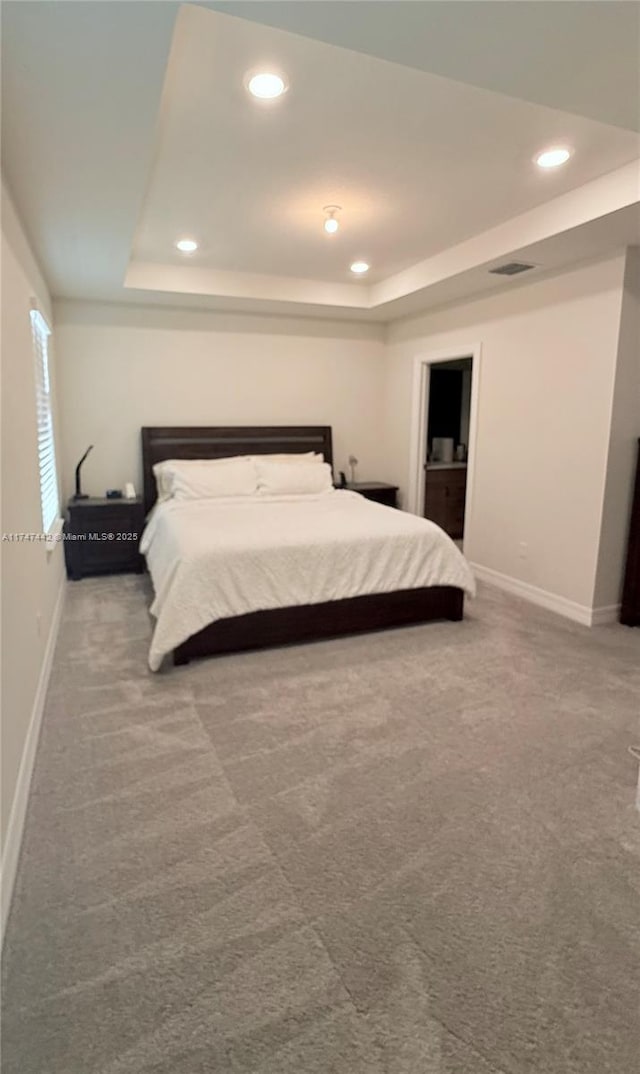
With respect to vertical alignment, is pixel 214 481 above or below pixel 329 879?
above

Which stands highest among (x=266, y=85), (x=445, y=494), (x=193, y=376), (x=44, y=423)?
(x=266, y=85)

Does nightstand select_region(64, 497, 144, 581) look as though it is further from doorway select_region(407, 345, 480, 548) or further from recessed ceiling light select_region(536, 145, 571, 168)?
recessed ceiling light select_region(536, 145, 571, 168)

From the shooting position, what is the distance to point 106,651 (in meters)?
3.42

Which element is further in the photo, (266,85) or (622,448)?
(622,448)

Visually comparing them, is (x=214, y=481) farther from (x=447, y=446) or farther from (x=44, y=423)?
(x=447, y=446)

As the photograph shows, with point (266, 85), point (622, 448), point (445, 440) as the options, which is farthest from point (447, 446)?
point (266, 85)

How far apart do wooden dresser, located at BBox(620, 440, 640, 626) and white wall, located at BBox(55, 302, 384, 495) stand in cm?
297

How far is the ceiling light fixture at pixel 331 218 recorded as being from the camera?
329cm

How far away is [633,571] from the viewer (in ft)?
12.5

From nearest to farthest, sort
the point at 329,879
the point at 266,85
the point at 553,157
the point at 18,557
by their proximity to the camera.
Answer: the point at 329,879 < the point at 266,85 < the point at 18,557 < the point at 553,157

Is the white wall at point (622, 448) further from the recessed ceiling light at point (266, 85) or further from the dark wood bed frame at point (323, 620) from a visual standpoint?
Result: the recessed ceiling light at point (266, 85)

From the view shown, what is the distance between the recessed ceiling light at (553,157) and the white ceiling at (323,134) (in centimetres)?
6

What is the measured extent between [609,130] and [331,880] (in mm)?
3050

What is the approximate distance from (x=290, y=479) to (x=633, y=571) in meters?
2.70
